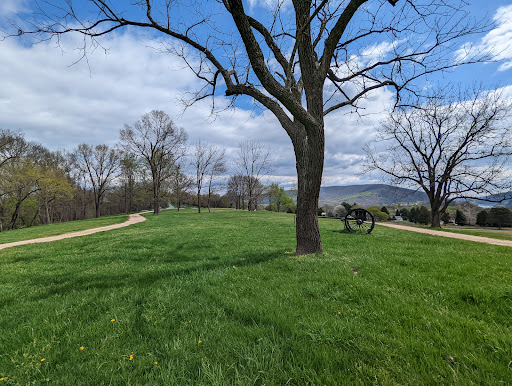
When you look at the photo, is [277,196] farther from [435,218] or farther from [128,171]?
[435,218]

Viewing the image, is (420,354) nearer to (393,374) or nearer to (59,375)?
(393,374)

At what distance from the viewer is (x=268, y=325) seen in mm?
2393

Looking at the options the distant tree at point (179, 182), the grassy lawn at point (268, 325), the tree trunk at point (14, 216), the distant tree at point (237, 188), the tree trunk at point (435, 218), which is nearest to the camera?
the grassy lawn at point (268, 325)

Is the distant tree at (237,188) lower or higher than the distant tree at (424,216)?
higher

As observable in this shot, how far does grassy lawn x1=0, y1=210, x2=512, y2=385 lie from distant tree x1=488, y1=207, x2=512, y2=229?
46.9 metres

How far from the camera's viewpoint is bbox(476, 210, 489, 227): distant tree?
37.0m

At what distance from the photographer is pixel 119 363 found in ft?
6.16

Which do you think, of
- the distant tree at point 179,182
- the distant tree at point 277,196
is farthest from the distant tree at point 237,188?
the distant tree at point 179,182

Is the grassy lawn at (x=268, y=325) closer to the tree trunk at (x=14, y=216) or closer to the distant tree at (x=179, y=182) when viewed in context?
the distant tree at (x=179, y=182)

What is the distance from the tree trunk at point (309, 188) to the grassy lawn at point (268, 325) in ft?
3.10

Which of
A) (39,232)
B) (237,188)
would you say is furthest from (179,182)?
(237,188)

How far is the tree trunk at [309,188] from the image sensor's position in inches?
204

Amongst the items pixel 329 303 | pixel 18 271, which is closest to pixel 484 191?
pixel 329 303

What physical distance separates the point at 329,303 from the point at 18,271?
7.59m
